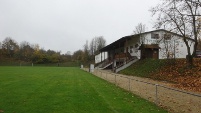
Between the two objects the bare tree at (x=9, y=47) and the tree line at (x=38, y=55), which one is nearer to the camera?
the tree line at (x=38, y=55)

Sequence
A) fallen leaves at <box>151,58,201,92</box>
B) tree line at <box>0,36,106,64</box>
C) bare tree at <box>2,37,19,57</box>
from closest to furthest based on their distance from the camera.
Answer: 1. fallen leaves at <box>151,58,201,92</box>
2. tree line at <box>0,36,106,64</box>
3. bare tree at <box>2,37,19,57</box>

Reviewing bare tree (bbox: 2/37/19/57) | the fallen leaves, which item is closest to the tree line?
bare tree (bbox: 2/37/19/57)

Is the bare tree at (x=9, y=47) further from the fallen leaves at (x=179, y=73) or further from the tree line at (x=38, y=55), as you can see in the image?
the fallen leaves at (x=179, y=73)

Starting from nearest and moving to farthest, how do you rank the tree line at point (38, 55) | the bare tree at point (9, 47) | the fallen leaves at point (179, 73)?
1. the fallen leaves at point (179, 73)
2. the tree line at point (38, 55)
3. the bare tree at point (9, 47)

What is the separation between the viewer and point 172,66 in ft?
96.2

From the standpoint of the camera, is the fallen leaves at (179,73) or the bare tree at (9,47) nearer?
the fallen leaves at (179,73)

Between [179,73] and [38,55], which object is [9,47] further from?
[179,73]

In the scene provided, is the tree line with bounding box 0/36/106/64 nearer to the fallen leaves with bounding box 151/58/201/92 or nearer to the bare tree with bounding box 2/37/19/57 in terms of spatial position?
the bare tree with bounding box 2/37/19/57

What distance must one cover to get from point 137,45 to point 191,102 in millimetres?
35312

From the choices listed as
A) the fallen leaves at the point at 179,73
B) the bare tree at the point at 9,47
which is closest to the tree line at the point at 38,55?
the bare tree at the point at 9,47

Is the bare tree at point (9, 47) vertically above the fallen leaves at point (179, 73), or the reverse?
the bare tree at point (9, 47)

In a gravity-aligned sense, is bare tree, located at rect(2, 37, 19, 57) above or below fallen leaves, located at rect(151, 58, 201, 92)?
above

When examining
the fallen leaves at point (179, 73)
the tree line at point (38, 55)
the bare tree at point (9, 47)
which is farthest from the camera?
the bare tree at point (9, 47)

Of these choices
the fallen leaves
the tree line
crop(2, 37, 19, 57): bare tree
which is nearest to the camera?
the fallen leaves
